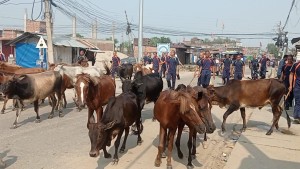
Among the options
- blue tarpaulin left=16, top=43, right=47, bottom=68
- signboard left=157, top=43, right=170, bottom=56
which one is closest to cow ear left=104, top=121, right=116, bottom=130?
blue tarpaulin left=16, top=43, right=47, bottom=68

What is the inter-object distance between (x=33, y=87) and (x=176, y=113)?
18.2ft

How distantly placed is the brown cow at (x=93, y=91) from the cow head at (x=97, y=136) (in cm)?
160

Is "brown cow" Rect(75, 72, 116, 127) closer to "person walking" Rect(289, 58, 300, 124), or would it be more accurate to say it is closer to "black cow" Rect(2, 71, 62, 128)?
"black cow" Rect(2, 71, 62, 128)

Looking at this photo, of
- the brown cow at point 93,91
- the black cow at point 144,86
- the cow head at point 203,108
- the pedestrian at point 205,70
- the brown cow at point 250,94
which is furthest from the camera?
the pedestrian at point 205,70

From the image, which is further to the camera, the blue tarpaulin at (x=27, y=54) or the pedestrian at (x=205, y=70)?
the blue tarpaulin at (x=27, y=54)

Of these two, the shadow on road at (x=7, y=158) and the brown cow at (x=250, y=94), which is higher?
the brown cow at (x=250, y=94)

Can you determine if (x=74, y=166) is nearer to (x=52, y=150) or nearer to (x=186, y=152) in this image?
(x=52, y=150)

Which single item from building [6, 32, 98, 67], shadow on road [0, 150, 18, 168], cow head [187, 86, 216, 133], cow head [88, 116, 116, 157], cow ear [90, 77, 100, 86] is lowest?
shadow on road [0, 150, 18, 168]

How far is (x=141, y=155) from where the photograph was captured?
6816 mm

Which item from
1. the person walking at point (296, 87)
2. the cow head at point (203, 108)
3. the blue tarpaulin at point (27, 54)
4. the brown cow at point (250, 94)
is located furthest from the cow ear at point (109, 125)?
the blue tarpaulin at point (27, 54)

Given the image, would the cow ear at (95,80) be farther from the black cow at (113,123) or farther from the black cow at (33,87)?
the black cow at (33,87)

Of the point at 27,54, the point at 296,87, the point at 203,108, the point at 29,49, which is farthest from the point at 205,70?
the point at 27,54

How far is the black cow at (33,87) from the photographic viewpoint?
30.2 feet

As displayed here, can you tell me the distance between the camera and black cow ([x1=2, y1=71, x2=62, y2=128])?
9.22 meters
